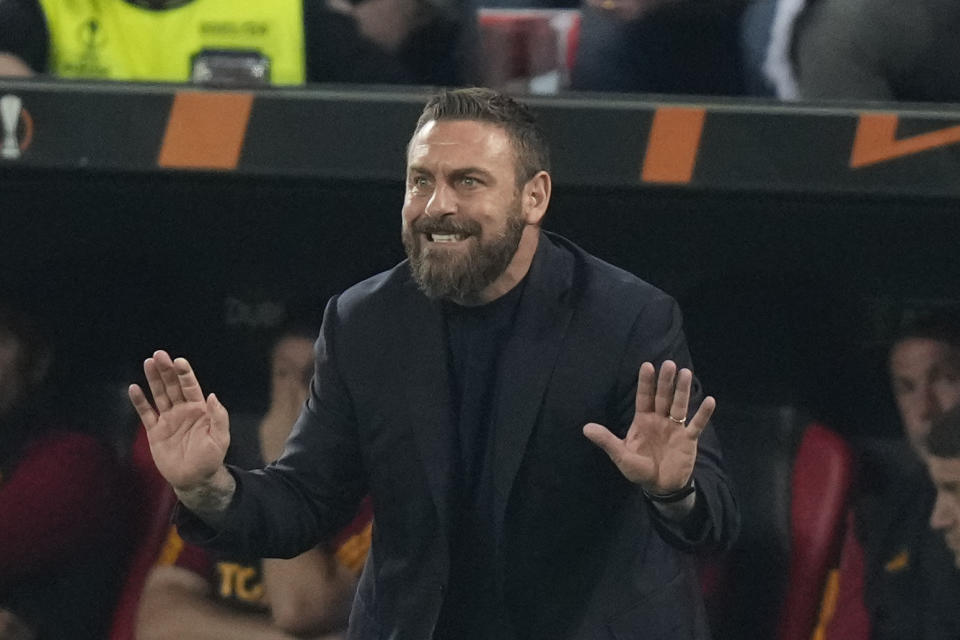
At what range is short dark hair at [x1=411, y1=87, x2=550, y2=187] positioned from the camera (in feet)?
7.41

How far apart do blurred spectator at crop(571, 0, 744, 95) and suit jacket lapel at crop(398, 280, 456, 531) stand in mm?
730

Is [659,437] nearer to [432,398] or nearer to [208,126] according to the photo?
[432,398]

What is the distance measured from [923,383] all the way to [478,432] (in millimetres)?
1121

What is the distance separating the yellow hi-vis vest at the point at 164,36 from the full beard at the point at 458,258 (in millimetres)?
749

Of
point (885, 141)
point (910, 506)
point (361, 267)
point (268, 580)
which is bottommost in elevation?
point (268, 580)

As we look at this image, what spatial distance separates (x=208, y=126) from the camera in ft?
8.87

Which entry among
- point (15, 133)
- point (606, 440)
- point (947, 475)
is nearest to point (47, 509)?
point (15, 133)

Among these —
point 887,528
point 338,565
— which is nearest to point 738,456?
point 887,528

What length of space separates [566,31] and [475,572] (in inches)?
40.9

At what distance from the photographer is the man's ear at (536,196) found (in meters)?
2.30

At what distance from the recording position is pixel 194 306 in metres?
3.28

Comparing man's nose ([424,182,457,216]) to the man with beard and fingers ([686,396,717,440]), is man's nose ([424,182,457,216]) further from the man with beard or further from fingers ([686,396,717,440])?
fingers ([686,396,717,440])

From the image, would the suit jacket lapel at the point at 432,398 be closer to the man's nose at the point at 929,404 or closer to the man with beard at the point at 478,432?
the man with beard at the point at 478,432

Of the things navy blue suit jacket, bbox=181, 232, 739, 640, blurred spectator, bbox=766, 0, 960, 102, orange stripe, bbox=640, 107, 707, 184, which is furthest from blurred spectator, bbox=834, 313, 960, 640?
navy blue suit jacket, bbox=181, 232, 739, 640
